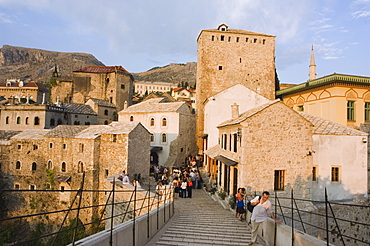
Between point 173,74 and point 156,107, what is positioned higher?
point 173,74

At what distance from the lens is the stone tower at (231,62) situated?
32.6m

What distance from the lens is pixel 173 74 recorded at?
158 meters

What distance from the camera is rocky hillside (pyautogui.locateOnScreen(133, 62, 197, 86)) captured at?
5797 inches

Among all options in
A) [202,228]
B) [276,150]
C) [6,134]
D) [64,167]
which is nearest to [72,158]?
[64,167]

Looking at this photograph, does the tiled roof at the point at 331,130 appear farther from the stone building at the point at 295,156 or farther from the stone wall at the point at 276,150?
the stone wall at the point at 276,150

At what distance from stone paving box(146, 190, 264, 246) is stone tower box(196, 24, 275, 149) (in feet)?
62.3

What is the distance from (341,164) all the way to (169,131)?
778 inches

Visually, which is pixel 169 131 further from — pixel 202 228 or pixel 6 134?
pixel 202 228

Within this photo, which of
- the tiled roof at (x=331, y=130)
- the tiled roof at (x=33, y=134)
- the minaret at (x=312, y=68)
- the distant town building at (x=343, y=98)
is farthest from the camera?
the minaret at (x=312, y=68)

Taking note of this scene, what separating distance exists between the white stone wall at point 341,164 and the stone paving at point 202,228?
6.12m

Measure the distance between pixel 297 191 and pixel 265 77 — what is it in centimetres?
2244

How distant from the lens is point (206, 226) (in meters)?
10.3

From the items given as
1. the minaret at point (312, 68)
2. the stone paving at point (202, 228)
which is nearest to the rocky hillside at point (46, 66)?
the minaret at point (312, 68)

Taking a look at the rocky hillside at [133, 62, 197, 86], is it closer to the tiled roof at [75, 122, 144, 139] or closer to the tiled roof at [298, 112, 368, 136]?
the tiled roof at [75, 122, 144, 139]
